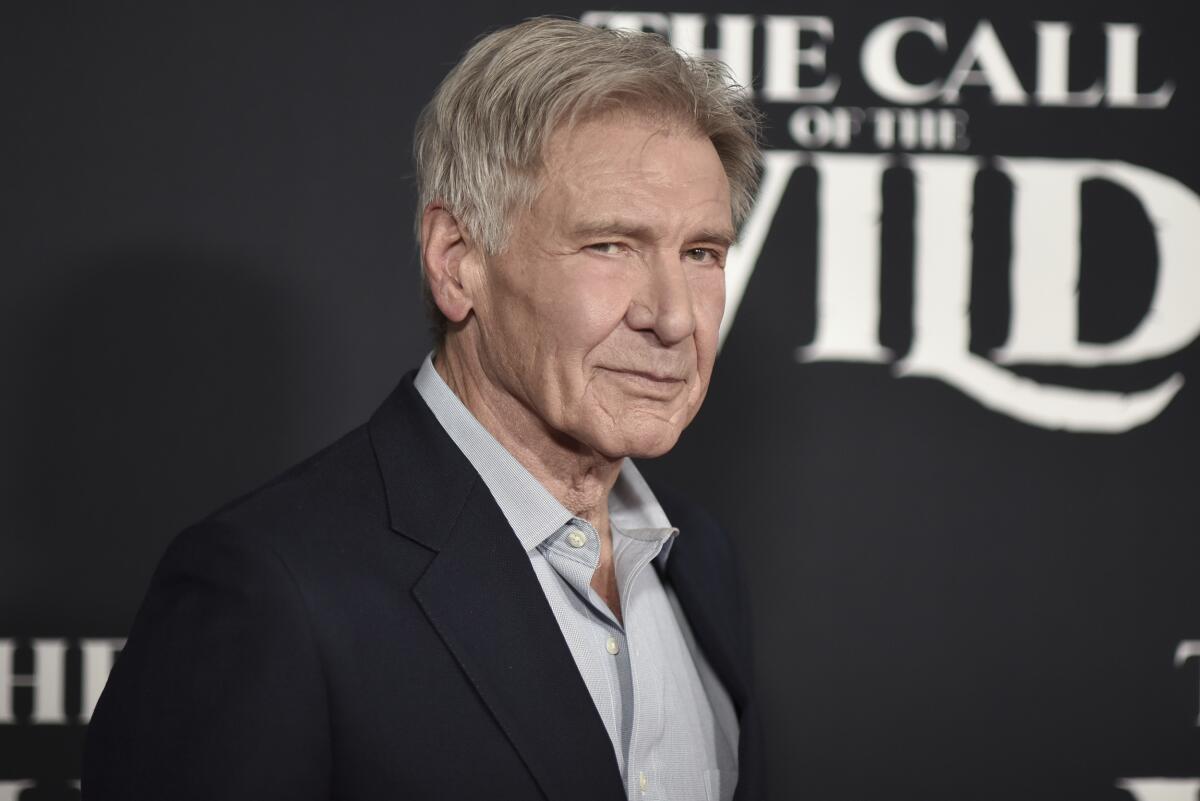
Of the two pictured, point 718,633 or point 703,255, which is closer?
point 703,255

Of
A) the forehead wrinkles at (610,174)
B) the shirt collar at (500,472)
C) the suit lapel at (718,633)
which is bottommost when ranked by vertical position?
the suit lapel at (718,633)

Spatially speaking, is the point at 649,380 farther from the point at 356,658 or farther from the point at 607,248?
the point at 356,658

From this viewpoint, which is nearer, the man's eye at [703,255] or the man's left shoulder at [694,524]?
the man's eye at [703,255]

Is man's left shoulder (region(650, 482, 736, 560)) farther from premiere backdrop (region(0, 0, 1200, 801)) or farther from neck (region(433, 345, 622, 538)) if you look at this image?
premiere backdrop (region(0, 0, 1200, 801))

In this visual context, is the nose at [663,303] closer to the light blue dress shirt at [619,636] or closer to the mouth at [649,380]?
the mouth at [649,380]

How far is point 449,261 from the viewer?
1329 millimetres

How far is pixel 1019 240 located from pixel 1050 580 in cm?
56

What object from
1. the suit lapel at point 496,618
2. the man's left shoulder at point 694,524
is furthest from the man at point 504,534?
the man's left shoulder at point 694,524

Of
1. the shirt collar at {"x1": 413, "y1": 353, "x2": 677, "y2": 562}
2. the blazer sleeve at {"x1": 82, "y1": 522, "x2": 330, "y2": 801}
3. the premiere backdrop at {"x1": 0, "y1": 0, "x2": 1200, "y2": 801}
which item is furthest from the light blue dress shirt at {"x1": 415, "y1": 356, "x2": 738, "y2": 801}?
the premiere backdrop at {"x1": 0, "y1": 0, "x2": 1200, "y2": 801}

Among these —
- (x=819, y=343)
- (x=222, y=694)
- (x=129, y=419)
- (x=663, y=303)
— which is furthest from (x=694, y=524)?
(x=129, y=419)

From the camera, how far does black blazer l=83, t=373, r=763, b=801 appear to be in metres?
1.06

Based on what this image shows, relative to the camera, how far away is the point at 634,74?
49.3 inches

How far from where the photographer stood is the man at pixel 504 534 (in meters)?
1.08

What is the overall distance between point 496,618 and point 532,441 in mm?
208
